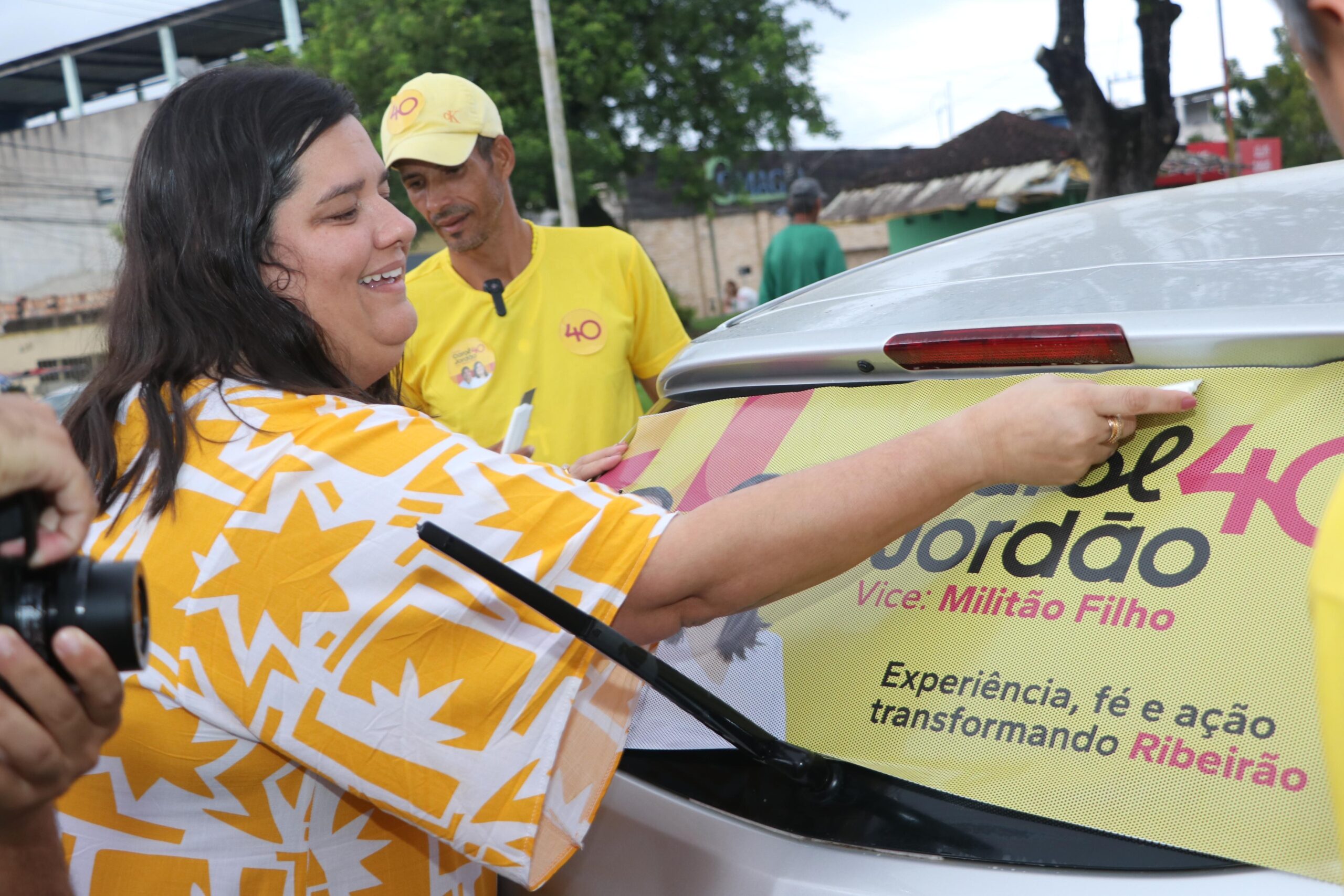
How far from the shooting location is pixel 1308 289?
1.39 meters

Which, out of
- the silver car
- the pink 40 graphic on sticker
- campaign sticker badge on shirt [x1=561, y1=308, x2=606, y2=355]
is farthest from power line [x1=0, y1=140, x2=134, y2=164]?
the pink 40 graphic on sticker

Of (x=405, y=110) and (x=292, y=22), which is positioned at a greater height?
(x=292, y=22)

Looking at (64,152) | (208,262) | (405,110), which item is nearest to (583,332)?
(405,110)

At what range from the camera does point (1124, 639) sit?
1.27m

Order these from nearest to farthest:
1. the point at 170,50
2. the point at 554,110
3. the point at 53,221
Result: the point at 554,110, the point at 53,221, the point at 170,50

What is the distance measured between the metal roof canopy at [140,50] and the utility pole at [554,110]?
23.4 meters

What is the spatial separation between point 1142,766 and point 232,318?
126 cm

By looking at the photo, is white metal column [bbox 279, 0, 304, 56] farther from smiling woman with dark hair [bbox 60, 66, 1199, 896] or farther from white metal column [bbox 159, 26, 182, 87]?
smiling woman with dark hair [bbox 60, 66, 1199, 896]

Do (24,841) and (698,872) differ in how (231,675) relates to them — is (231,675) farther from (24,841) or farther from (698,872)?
(698,872)

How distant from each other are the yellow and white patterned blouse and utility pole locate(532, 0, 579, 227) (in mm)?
13468

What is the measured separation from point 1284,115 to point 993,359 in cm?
3550

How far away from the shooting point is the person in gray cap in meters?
6.77

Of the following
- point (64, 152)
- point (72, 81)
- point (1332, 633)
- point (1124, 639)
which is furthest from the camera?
point (72, 81)

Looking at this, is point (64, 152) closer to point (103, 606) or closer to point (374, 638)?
point (374, 638)
